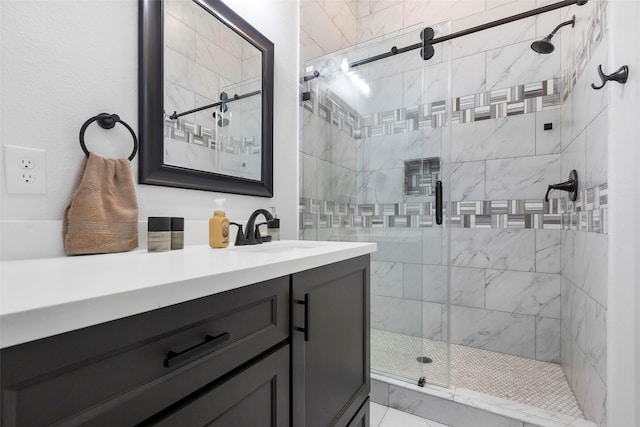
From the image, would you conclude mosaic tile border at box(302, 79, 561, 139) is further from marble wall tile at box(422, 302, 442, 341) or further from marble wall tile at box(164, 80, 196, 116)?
marble wall tile at box(422, 302, 442, 341)

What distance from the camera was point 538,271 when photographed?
2238mm

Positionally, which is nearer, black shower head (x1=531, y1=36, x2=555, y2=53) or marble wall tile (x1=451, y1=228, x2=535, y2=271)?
black shower head (x1=531, y1=36, x2=555, y2=53)

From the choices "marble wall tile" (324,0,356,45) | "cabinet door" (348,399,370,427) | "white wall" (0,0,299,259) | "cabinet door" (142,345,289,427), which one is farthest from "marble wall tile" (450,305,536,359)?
"marble wall tile" (324,0,356,45)

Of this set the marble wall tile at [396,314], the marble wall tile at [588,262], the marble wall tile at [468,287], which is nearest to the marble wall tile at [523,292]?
the marble wall tile at [468,287]

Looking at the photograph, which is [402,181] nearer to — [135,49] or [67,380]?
[135,49]

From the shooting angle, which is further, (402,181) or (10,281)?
(402,181)

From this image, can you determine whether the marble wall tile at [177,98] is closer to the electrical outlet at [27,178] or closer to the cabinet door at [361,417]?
the electrical outlet at [27,178]

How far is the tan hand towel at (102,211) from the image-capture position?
835mm

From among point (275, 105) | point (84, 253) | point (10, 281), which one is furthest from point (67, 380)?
point (275, 105)

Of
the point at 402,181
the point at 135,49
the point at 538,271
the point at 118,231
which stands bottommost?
the point at 538,271

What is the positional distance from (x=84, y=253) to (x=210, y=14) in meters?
1.06

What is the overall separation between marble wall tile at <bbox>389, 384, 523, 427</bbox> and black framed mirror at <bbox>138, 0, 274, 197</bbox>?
53.0 inches

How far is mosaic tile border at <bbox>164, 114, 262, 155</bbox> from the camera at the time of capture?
1134 mm

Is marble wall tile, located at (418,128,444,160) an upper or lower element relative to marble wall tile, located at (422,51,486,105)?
lower
